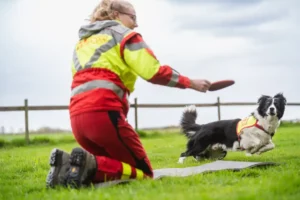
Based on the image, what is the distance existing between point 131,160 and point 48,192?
30.1 inches

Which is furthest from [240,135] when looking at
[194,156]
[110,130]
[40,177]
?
[110,130]

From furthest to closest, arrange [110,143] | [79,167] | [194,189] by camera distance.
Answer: [110,143] → [79,167] → [194,189]

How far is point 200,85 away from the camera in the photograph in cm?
382

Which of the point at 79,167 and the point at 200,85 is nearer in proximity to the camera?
the point at 79,167

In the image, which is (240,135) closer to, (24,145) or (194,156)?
(194,156)

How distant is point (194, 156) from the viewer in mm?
7352

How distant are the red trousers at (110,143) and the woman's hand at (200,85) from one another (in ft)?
Result: 2.08

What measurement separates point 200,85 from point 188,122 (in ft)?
13.4

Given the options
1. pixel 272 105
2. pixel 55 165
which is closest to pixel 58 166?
pixel 55 165

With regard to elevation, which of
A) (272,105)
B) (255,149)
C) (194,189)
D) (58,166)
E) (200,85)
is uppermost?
(200,85)

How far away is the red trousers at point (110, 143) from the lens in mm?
3871

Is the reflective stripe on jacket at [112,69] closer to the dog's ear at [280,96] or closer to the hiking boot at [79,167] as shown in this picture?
the hiking boot at [79,167]

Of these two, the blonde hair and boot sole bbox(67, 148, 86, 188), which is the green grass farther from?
the blonde hair

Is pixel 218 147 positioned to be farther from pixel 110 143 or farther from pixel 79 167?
pixel 79 167
